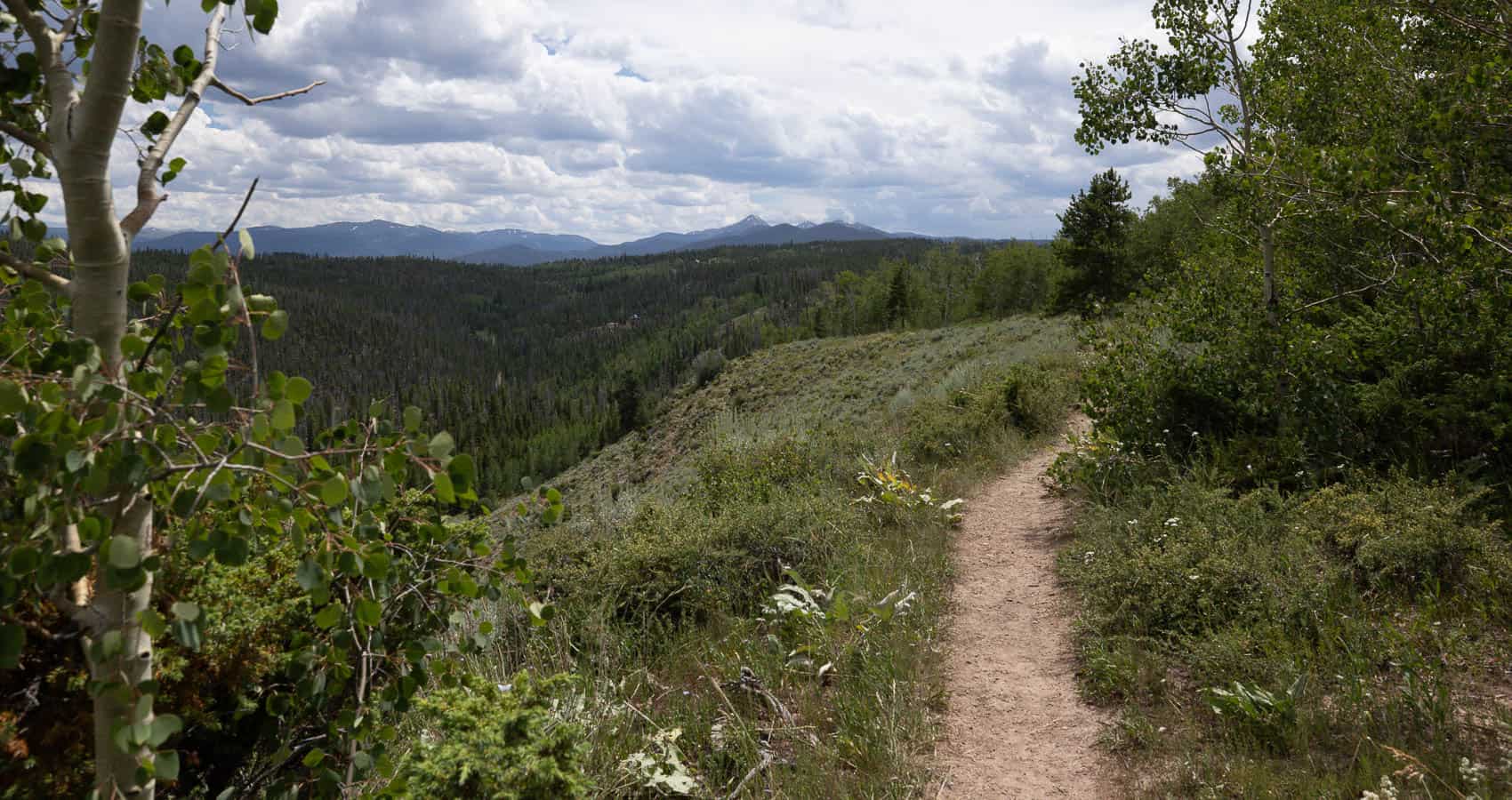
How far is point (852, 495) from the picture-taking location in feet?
28.0

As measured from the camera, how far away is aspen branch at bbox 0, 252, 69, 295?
1.47m

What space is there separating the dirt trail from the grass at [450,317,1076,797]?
0.69ft

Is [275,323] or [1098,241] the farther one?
[1098,241]

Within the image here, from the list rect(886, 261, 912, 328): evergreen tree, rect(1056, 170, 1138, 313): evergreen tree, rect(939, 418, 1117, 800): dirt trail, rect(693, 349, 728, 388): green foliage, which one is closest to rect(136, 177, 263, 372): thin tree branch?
rect(939, 418, 1117, 800): dirt trail

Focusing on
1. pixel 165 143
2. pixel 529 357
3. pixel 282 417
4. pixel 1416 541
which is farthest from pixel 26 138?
pixel 529 357

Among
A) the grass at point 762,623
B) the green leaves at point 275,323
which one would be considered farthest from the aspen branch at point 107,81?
the grass at point 762,623

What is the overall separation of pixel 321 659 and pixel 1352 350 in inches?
310

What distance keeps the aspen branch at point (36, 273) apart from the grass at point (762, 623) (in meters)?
2.01

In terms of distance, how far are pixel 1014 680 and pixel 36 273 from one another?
17.0ft

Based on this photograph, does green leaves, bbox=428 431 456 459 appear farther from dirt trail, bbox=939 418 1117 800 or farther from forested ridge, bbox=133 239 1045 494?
forested ridge, bbox=133 239 1045 494

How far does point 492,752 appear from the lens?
240 cm

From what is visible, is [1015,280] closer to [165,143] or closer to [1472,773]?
[1472,773]

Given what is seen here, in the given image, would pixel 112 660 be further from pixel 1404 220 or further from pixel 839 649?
pixel 1404 220

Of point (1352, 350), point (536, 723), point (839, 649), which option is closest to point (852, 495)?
point (839, 649)
